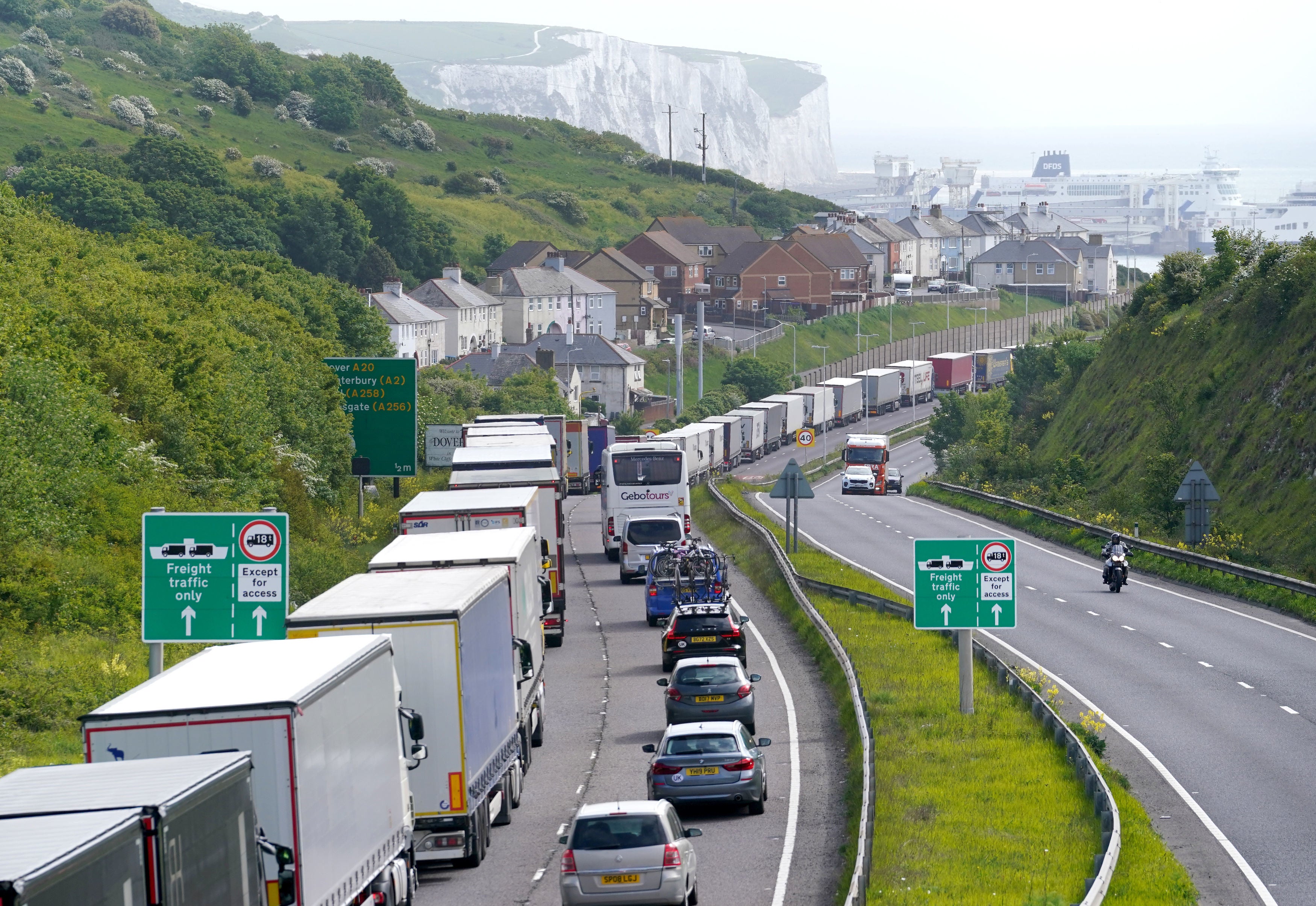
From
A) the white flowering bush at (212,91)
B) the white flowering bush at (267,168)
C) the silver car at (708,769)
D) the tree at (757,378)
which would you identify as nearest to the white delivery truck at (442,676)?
the silver car at (708,769)

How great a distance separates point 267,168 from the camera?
15188cm

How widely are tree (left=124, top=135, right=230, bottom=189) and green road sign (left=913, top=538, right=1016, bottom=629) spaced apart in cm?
10724

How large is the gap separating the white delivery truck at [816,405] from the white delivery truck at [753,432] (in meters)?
8.71

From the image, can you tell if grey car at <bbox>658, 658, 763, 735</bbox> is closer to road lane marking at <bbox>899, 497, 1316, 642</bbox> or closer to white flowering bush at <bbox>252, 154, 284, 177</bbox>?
road lane marking at <bbox>899, 497, 1316, 642</bbox>

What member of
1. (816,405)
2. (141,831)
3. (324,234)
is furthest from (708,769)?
(324,234)

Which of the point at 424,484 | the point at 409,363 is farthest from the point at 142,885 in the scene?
the point at 424,484

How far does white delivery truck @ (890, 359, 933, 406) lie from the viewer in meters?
130

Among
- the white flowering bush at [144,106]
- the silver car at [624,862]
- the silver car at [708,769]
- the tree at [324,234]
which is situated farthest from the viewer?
the white flowering bush at [144,106]

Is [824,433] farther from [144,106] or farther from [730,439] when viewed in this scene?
[144,106]

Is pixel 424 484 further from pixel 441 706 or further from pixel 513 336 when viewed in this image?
pixel 513 336

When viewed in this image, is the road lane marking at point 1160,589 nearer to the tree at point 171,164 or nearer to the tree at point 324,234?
the tree at point 171,164

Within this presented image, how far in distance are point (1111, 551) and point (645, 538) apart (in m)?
13.6

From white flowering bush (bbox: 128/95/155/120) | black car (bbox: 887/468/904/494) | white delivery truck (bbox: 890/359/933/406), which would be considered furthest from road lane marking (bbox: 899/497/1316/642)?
white flowering bush (bbox: 128/95/155/120)

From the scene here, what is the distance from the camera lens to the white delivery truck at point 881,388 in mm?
123625
